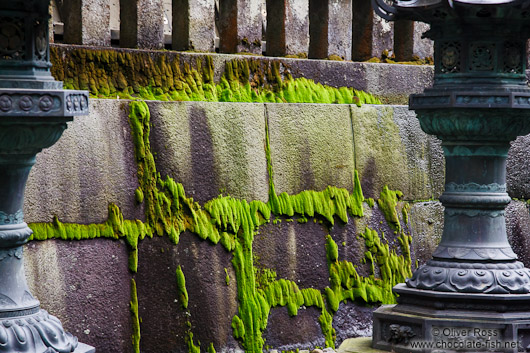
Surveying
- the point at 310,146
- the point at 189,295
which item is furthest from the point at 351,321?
the point at 189,295

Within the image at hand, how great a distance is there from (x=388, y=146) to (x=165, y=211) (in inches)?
70.5

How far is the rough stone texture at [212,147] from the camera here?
15.3ft

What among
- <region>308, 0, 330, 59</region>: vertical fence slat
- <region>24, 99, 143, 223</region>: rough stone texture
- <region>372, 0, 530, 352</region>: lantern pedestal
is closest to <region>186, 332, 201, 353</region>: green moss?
<region>24, 99, 143, 223</region>: rough stone texture

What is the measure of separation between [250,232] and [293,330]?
2.21ft

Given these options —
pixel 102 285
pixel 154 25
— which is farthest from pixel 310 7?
pixel 102 285

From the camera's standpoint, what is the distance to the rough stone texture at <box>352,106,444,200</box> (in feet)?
18.3

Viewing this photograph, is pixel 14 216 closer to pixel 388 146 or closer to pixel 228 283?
pixel 228 283

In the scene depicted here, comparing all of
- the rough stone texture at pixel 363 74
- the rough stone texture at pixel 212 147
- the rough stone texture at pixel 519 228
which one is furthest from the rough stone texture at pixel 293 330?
the rough stone texture at pixel 519 228

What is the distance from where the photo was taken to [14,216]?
3.33 m

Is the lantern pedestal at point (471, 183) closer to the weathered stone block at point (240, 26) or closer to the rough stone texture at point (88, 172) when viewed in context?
the weathered stone block at point (240, 26)

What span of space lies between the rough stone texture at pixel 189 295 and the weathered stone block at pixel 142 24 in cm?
112

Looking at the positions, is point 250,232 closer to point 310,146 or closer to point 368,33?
point 310,146

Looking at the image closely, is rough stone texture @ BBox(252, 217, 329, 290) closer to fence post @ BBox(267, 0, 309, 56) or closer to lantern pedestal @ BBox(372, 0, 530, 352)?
lantern pedestal @ BBox(372, 0, 530, 352)

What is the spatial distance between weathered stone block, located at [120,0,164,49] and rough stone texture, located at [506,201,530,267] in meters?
3.13
